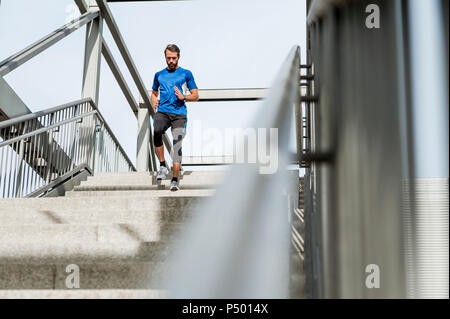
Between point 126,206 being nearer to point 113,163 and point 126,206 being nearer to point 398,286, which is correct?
point 398,286

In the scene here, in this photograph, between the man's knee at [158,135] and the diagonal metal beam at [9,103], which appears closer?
the diagonal metal beam at [9,103]

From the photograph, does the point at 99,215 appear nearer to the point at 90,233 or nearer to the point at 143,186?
the point at 90,233

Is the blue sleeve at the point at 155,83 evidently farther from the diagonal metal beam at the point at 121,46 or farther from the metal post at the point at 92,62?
the diagonal metal beam at the point at 121,46

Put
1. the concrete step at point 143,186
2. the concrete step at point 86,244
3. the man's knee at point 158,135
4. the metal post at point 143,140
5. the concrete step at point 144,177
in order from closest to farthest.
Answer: the concrete step at point 86,244 < the man's knee at point 158,135 < the concrete step at point 143,186 < the concrete step at point 144,177 < the metal post at point 143,140

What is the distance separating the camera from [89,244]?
2393 mm

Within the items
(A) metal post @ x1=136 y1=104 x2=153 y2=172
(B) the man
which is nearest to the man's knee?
(B) the man

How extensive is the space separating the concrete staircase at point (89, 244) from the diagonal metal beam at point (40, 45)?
1.53 meters

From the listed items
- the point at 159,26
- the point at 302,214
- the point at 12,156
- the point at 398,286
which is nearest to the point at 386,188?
the point at 398,286

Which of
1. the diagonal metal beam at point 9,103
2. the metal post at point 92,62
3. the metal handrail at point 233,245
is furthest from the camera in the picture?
the metal post at point 92,62

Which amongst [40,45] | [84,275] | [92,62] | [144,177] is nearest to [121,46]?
[92,62]

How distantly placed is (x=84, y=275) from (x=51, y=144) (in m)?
3.06

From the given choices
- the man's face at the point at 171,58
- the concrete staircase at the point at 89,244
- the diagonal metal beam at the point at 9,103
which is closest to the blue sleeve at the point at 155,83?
the man's face at the point at 171,58

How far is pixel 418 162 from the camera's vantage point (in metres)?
0.90

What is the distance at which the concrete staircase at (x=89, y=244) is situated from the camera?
81.2 inches
